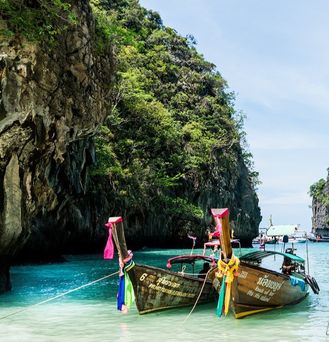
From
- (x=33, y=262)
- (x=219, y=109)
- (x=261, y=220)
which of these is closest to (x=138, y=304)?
(x=33, y=262)

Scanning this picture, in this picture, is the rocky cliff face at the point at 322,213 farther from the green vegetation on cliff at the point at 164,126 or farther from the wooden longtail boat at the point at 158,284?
the wooden longtail boat at the point at 158,284

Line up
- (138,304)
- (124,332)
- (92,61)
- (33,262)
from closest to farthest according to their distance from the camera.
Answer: (124,332) < (138,304) < (92,61) < (33,262)

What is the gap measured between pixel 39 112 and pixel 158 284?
5903 millimetres

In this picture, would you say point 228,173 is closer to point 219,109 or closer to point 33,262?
point 219,109

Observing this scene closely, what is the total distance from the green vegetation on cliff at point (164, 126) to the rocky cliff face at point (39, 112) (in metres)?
10.3

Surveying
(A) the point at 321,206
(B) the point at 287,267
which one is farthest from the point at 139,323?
(A) the point at 321,206

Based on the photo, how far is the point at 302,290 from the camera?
12.6m

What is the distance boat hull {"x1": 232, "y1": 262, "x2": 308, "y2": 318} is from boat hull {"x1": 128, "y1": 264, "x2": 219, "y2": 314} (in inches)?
33.9

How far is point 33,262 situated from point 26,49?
17.2 metres

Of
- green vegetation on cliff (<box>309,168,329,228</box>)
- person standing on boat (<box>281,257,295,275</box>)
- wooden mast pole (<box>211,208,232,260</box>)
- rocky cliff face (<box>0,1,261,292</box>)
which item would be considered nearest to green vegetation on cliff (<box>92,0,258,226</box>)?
rocky cliff face (<box>0,1,261,292</box>)

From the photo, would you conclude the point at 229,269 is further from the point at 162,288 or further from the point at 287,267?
the point at 287,267

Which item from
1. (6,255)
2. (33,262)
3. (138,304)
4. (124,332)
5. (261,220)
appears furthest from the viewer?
(261,220)

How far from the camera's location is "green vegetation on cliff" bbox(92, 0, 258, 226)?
32.8 metres

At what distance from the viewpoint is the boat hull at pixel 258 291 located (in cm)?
987
